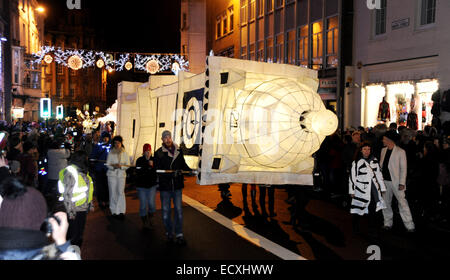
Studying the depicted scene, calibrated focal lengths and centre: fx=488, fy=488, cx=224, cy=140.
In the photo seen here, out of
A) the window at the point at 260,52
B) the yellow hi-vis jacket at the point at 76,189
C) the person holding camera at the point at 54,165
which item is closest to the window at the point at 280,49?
the window at the point at 260,52

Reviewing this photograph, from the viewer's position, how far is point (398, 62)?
20.5m

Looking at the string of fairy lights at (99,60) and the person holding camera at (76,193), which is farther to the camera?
the string of fairy lights at (99,60)

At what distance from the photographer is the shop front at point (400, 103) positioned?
18.4 metres

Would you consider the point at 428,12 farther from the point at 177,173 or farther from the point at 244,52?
the point at 244,52

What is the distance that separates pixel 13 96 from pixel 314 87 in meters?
41.9

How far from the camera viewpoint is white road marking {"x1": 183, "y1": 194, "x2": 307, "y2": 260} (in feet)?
25.4

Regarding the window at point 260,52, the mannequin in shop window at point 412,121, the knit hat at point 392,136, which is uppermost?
the window at point 260,52

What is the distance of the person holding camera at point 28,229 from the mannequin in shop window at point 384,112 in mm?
18438

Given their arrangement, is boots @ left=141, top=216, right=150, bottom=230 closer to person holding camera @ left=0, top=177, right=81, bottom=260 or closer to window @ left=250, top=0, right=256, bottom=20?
person holding camera @ left=0, top=177, right=81, bottom=260

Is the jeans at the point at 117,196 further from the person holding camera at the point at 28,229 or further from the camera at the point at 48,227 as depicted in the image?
the camera at the point at 48,227

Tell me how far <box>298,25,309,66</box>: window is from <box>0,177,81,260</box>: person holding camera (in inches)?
1040

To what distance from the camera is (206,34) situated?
48438mm

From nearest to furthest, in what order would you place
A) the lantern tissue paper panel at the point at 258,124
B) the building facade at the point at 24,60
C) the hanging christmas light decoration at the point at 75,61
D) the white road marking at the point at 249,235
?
the white road marking at the point at 249,235, the lantern tissue paper panel at the point at 258,124, the hanging christmas light decoration at the point at 75,61, the building facade at the point at 24,60

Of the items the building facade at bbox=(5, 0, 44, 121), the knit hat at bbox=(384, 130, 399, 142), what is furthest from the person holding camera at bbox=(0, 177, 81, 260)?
the building facade at bbox=(5, 0, 44, 121)
